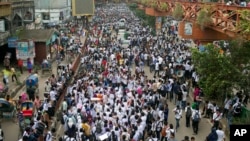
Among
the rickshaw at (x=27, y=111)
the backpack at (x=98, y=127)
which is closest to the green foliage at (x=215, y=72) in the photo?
the backpack at (x=98, y=127)

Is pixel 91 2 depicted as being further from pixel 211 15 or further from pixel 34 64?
pixel 211 15

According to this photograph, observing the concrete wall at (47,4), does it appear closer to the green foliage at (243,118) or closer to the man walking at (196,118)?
the man walking at (196,118)

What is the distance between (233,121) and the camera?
594 inches

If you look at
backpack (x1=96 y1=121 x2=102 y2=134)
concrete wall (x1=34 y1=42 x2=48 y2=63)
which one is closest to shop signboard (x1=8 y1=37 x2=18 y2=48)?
concrete wall (x1=34 y1=42 x2=48 y2=63)

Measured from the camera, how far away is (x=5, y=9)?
1070 inches

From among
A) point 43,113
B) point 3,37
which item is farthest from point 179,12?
point 3,37

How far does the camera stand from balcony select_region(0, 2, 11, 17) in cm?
2644

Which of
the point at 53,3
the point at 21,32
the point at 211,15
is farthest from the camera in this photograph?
the point at 53,3

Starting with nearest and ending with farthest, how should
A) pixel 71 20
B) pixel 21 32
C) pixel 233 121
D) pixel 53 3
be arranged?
pixel 233 121, pixel 21 32, pixel 53 3, pixel 71 20

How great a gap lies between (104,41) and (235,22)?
24.1m

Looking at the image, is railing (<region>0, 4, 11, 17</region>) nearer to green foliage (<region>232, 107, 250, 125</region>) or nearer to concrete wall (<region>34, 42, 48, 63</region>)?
concrete wall (<region>34, 42, 48, 63</region>)

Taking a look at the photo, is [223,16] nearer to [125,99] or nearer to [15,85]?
[125,99]

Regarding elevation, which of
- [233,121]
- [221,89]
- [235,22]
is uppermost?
[235,22]

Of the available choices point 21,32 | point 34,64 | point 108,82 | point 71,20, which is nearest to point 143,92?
point 108,82
